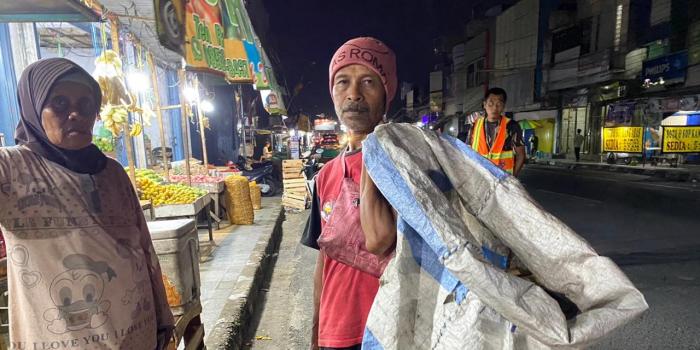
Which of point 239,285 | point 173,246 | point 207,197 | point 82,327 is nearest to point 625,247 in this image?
point 239,285

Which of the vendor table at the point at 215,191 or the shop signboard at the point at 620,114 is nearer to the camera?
the vendor table at the point at 215,191

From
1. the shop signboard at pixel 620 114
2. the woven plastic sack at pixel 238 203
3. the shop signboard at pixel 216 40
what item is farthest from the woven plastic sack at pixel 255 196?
the shop signboard at pixel 620 114

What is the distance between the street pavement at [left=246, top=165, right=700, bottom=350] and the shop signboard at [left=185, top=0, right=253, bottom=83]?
3.14 metres

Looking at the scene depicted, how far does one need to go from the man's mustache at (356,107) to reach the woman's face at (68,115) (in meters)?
1.19

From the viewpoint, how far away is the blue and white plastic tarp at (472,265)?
0.82m

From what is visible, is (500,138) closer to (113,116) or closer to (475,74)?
(113,116)

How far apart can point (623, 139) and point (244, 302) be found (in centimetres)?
2054

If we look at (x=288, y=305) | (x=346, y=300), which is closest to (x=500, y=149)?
(x=288, y=305)

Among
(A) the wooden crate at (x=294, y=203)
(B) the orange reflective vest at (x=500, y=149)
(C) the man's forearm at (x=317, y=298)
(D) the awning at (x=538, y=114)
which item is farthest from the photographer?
(D) the awning at (x=538, y=114)

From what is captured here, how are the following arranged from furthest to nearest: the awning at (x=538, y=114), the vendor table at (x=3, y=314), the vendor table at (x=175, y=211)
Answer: the awning at (x=538, y=114) < the vendor table at (x=175, y=211) < the vendor table at (x=3, y=314)

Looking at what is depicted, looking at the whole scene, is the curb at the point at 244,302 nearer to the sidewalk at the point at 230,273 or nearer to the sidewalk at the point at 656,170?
the sidewalk at the point at 230,273

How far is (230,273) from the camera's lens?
15.4 feet

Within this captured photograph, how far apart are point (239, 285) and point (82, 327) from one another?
2740 millimetres

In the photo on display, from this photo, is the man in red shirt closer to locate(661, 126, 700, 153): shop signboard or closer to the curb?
the curb
